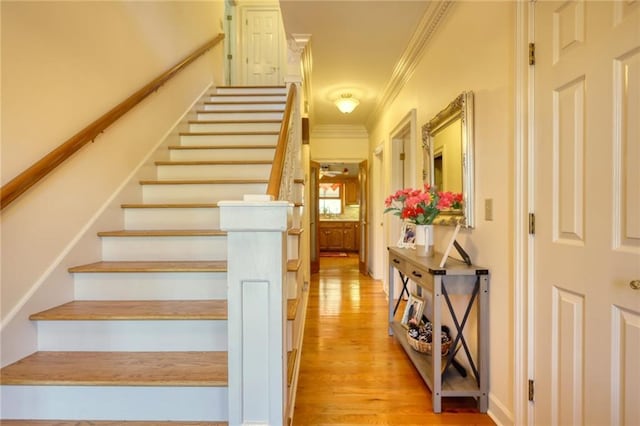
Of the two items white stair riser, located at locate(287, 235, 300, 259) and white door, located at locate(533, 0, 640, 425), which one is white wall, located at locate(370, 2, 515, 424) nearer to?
white door, located at locate(533, 0, 640, 425)

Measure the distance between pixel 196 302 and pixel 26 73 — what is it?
4.58ft

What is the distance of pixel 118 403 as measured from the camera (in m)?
1.28

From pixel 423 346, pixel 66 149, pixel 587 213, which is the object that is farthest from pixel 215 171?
pixel 587 213

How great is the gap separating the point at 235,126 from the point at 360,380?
2696 millimetres

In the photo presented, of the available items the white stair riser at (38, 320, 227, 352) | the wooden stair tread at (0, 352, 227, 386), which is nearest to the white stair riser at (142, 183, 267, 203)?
the white stair riser at (38, 320, 227, 352)

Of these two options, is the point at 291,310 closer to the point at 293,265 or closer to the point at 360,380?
the point at 293,265

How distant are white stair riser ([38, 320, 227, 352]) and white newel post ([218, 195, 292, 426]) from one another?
1.46 feet

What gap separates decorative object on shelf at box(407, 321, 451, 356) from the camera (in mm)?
1966

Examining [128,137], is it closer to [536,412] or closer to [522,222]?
[522,222]

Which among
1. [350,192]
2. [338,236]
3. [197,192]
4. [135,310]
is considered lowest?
[338,236]

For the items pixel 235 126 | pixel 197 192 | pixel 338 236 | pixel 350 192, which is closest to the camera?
pixel 197 192

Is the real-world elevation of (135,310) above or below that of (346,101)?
below

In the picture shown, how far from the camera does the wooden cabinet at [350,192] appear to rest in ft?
30.2

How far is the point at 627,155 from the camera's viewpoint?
942mm
